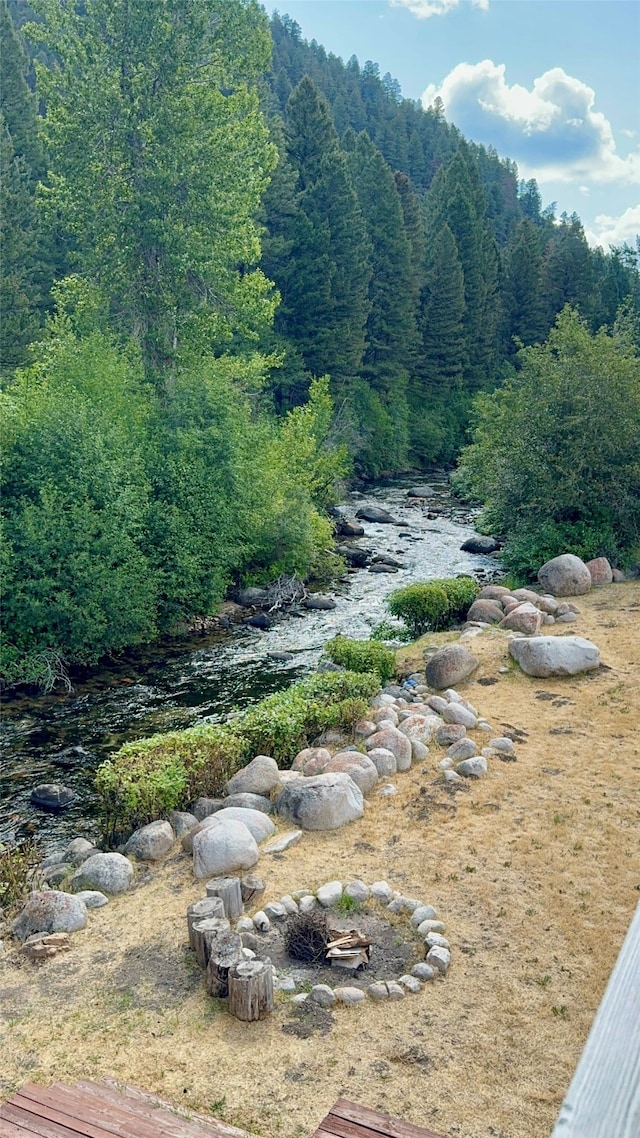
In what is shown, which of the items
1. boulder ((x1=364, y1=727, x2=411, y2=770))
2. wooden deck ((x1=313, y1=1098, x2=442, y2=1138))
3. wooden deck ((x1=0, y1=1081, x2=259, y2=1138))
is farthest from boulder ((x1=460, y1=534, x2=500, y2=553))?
wooden deck ((x1=313, y1=1098, x2=442, y2=1138))

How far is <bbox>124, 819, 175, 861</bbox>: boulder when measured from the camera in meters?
8.98

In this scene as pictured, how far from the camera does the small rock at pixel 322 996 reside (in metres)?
6.25

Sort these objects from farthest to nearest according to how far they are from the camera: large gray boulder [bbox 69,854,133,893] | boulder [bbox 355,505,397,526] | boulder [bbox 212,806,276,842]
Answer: boulder [bbox 355,505,397,526] → boulder [bbox 212,806,276,842] → large gray boulder [bbox 69,854,133,893]

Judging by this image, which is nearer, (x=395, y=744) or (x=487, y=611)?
(x=395, y=744)

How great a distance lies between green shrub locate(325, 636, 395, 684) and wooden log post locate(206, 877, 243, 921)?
21.5ft

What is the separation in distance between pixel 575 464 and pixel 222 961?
16.4 meters

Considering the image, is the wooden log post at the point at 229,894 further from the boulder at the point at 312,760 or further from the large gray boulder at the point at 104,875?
the boulder at the point at 312,760

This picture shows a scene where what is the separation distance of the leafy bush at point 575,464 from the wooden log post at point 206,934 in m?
14.6

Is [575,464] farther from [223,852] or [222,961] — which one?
[222,961]

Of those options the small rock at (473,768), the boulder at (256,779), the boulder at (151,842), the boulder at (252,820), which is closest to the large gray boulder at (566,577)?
the small rock at (473,768)

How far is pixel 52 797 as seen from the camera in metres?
10.9

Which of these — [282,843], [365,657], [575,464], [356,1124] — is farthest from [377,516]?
[356,1124]

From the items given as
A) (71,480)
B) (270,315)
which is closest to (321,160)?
(270,315)

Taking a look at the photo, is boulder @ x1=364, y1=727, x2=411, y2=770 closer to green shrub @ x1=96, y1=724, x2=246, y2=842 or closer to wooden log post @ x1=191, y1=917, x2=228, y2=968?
green shrub @ x1=96, y1=724, x2=246, y2=842
